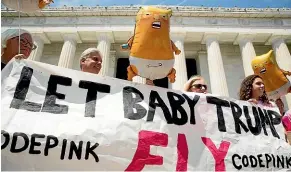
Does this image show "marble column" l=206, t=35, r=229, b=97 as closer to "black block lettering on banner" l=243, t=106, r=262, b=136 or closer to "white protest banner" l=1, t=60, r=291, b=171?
"black block lettering on banner" l=243, t=106, r=262, b=136

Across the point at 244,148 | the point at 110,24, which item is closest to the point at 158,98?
the point at 244,148

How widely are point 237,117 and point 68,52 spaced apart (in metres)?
22.8

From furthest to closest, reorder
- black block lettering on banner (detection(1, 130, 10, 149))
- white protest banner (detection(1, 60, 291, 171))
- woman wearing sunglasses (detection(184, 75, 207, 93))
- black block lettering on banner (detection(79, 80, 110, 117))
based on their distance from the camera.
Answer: woman wearing sunglasses (detection(184, 75, 207, 93))
black block lettering on banner (detection(79, 80, 110, 117))
white protest banner (detection(1, 60, 291, 171))
black block lettering on banner (detection(1, 130, 10, 149))

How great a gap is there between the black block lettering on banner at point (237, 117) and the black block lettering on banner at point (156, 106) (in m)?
0.82

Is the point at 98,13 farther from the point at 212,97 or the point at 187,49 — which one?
the point at 212,97

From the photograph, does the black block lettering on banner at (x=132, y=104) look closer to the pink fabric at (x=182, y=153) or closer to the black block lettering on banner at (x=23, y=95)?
the pink fabric at (x=182, y=153)

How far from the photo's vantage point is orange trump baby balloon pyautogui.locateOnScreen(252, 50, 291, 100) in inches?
208

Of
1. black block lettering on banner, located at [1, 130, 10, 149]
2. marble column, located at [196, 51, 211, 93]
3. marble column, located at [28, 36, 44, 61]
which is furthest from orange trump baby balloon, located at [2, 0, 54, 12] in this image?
marble column, located at [196, 51, 211, 93]

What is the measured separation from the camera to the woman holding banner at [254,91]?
363cm

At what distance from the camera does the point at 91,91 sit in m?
2.83

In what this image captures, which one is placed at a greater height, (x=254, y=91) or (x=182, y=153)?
(x=254, y=91)

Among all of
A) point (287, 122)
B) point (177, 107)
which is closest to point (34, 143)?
point (177, 107)

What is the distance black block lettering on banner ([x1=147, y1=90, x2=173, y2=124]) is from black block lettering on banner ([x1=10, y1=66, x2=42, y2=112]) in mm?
1115

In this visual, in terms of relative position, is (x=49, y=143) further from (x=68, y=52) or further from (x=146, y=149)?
(x=68, y=52)
